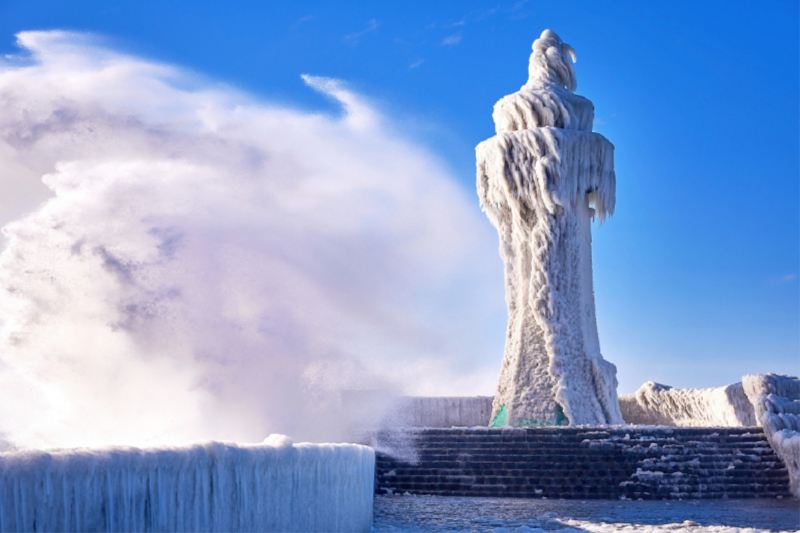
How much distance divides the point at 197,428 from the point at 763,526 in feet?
25.4

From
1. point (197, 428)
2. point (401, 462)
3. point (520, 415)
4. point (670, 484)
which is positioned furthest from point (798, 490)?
point (197, 428)

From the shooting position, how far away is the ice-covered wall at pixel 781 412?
37.9 feet

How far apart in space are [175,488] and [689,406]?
59.2ft

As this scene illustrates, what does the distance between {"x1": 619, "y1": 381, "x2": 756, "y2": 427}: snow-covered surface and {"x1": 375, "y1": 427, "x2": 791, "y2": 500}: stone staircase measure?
4341 millimetres

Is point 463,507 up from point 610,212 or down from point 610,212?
down

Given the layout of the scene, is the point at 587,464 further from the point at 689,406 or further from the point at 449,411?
the point at 449,411

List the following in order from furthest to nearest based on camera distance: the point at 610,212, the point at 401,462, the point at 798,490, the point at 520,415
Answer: the point at 610,212 < the point at 520,415 < the point at 401,462 < the point at 798,490

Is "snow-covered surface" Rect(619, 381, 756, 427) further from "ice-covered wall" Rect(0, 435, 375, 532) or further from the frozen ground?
"ice-covered wall" Rect(0, 435, 375, 532)

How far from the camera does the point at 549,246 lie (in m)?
18.8

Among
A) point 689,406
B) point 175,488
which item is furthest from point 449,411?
point 175,488

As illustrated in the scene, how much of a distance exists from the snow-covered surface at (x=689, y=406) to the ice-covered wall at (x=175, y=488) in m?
13.4

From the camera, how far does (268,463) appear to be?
16.8 feet

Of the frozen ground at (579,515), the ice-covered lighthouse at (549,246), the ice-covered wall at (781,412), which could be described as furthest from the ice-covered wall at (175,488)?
the ice-covered lighthouse at (549,246)

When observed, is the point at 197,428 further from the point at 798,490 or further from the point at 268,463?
the point at 798,490
